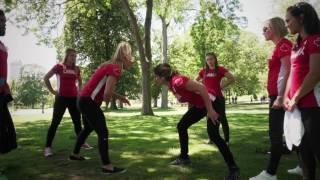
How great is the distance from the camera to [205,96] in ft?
19.4

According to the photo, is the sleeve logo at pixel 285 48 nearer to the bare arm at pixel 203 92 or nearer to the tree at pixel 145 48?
the bare arm at pixel 203 92

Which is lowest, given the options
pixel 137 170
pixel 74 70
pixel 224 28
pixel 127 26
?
pixel 137 170

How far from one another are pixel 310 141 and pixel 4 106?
15.5 ft

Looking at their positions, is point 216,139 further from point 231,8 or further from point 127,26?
point 127,26

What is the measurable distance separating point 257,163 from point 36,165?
413 centimetres

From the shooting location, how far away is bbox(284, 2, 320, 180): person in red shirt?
12.8 feet

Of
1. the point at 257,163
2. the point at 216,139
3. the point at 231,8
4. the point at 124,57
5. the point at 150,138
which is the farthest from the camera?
the point at 231,8

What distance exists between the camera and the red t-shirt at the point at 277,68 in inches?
210

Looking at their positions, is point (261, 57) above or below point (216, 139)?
above

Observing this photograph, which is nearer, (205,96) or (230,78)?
(205,96)

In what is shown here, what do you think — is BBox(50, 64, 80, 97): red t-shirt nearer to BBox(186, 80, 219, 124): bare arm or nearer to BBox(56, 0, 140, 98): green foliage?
BBox(186, 80, 219, 124): bare arm

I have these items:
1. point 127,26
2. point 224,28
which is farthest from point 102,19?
point 224,28

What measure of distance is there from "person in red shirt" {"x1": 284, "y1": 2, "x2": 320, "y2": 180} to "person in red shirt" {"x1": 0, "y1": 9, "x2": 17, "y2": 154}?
428 centimetres

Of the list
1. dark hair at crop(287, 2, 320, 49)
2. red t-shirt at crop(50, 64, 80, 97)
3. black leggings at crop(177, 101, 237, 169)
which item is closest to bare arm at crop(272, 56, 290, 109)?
black leggings at crop(177, 101, 237, 169)
